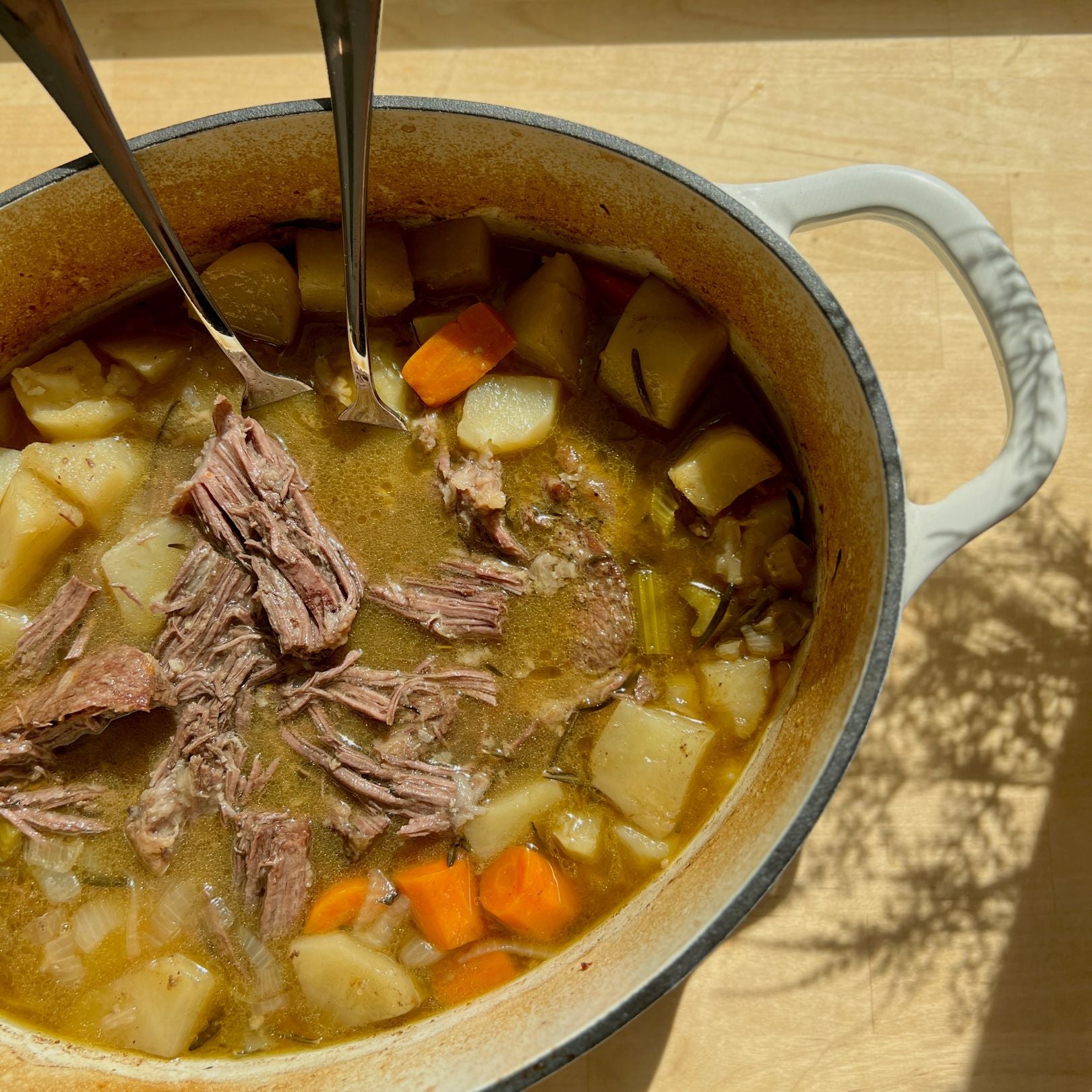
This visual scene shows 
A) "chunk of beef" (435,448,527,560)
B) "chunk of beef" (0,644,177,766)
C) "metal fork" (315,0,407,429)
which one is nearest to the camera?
"metal fork" (315,0,407,429)

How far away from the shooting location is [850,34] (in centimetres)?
195

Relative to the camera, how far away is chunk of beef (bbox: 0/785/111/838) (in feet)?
5.75

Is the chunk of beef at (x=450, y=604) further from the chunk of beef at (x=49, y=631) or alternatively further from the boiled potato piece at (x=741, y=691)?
the chunk of beef at (x=49, y=631)

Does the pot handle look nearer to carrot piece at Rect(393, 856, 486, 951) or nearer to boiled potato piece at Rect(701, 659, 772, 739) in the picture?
boiled potato piece at Rect(701, 659, 772, 739)

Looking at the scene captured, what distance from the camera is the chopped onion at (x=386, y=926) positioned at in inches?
68.8

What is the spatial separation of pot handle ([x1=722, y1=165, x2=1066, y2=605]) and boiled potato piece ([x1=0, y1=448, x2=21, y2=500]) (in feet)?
4.78

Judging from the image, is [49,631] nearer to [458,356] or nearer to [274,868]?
[274,868]

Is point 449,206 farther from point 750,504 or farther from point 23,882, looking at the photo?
point 23,882

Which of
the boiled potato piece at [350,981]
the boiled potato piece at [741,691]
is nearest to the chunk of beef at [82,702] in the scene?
the boiled potato piece at [350,981]

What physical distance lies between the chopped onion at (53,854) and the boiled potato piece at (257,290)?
1.04 meters

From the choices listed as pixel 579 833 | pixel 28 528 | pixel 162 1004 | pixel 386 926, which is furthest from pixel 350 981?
pixel 28 528

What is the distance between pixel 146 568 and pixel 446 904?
85 centimetres

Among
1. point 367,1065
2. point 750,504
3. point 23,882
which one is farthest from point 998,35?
point 23,882

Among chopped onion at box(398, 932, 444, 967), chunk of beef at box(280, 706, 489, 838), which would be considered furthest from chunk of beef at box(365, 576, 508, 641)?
chopped onion at box(398, 932, 444, 967)
